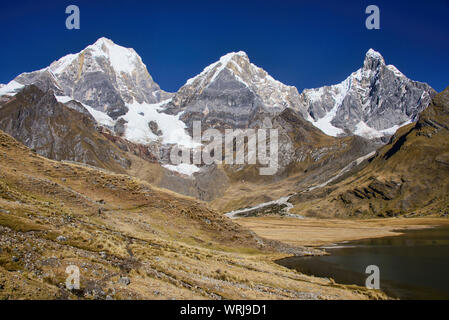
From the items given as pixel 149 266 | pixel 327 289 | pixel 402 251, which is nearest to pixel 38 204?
pixel 149 266

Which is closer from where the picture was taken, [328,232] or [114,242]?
[114,242]

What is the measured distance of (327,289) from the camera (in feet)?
123

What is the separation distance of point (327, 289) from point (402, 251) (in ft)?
156

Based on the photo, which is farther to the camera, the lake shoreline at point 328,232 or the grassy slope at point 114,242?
the lake shoreline at point 328,232

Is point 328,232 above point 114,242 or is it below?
below

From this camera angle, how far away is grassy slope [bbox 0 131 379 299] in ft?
71.4

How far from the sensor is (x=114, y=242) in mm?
32469

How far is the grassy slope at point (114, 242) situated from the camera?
21750 mm

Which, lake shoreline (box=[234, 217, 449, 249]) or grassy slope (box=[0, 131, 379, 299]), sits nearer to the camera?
grassy slope (box=[0, 131, 379, 299])
